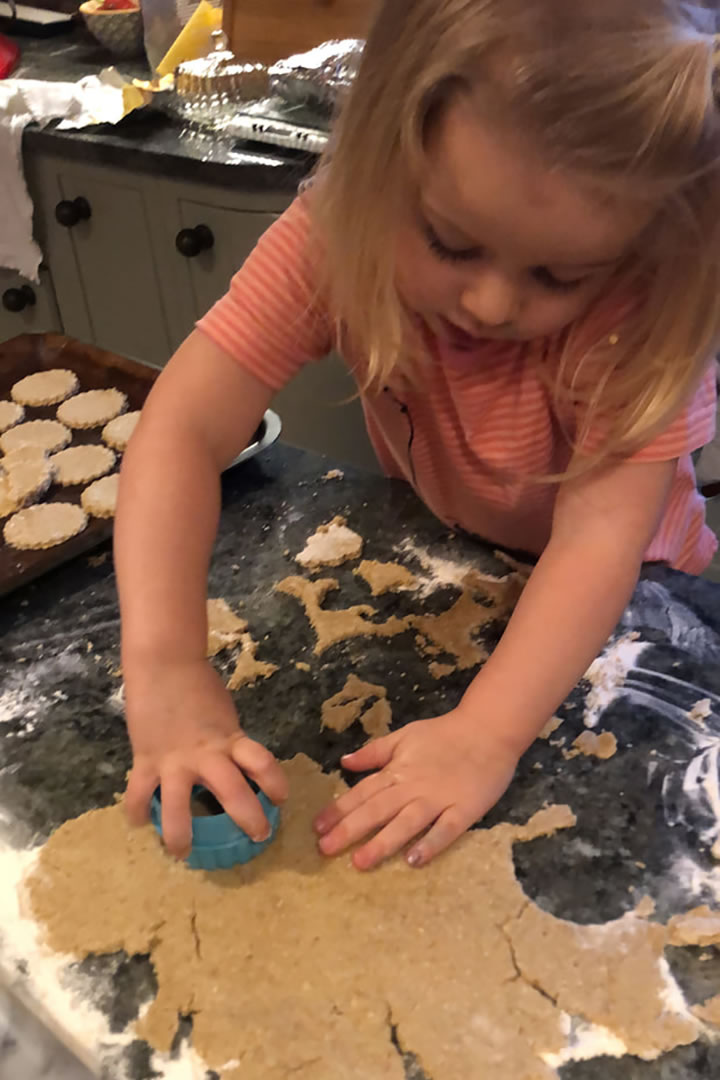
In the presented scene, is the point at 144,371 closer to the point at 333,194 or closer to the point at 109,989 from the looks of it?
the point at 333,194

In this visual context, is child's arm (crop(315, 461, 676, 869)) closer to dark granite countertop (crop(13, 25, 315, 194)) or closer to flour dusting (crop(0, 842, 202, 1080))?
flour dusting (crop(0, 842, 202, 1080))

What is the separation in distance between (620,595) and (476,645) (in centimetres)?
12

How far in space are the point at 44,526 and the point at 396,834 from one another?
1.57 ft

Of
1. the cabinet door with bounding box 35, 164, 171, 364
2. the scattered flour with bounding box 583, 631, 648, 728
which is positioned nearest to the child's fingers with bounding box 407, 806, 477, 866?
the scattered flour with bounding box 583, 631, 648, 728

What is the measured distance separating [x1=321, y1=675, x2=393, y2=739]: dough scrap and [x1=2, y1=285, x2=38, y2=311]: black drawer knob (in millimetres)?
1497

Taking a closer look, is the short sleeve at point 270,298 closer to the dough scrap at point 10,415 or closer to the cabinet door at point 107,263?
the dough scrap at point 10,415

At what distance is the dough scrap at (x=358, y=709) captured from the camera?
25.4 inches

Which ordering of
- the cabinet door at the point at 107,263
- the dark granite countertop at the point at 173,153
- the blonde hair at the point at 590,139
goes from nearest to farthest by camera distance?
the blonde hair at the point at 590,139 → the dark granite countertop at the point at 173,153 → the cabinet door at the point at 107,263

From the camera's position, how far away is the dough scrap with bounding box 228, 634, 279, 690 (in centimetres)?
68

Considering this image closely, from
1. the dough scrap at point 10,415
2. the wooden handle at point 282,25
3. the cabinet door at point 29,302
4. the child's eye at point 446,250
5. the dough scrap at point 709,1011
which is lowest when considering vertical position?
the cabinet door at point 29,302

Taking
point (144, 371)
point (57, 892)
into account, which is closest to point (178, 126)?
point (144, 371)

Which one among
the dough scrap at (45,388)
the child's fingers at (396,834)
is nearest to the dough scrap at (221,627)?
the child's fingers at (396,834)

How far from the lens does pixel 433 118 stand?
0.51m

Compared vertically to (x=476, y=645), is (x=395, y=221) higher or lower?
higher
